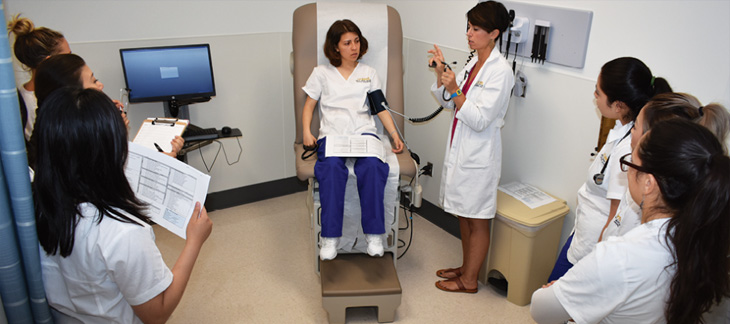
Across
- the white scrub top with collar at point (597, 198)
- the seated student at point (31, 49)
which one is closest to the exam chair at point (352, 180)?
the white scrub top with collar at point (597, 198)

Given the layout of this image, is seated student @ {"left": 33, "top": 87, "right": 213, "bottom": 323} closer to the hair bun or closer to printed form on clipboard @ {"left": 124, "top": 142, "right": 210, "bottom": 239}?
printed form on clipboard @ {"left": 124, "top": 142, "right": 210, "bottom": 239}

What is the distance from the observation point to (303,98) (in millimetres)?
3008

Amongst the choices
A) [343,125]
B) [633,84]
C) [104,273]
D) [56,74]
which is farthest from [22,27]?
[633,84]

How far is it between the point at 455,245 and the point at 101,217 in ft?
8.07

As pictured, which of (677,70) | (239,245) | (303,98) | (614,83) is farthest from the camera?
(239,245)

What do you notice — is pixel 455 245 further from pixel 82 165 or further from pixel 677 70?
pixel 82 165

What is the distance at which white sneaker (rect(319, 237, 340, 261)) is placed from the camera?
8.55ft

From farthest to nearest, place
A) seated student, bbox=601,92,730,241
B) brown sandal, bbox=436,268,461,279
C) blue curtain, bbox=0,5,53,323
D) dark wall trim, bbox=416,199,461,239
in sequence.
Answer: dark wall trim, bbox=416,199,461,239, brown sandal, bbox=436,268,461,279, seated student, bbox=601,92,730,241, blue curtain, bbox=0,5,53,323

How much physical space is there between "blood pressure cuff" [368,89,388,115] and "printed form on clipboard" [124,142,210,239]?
1.58 metres

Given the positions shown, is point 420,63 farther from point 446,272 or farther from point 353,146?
point 446,272

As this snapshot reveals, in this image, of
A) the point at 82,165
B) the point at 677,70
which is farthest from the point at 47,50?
the point at 677,70

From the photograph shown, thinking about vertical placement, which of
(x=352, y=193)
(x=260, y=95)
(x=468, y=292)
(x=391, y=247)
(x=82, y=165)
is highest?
(x=82, y=165)

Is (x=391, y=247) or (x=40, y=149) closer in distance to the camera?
(x=40, y=149)

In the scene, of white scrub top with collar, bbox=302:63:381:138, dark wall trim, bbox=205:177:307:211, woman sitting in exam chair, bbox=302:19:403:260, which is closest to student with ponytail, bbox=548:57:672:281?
woman sitting in exam chair, bbox=302:19:403:260
